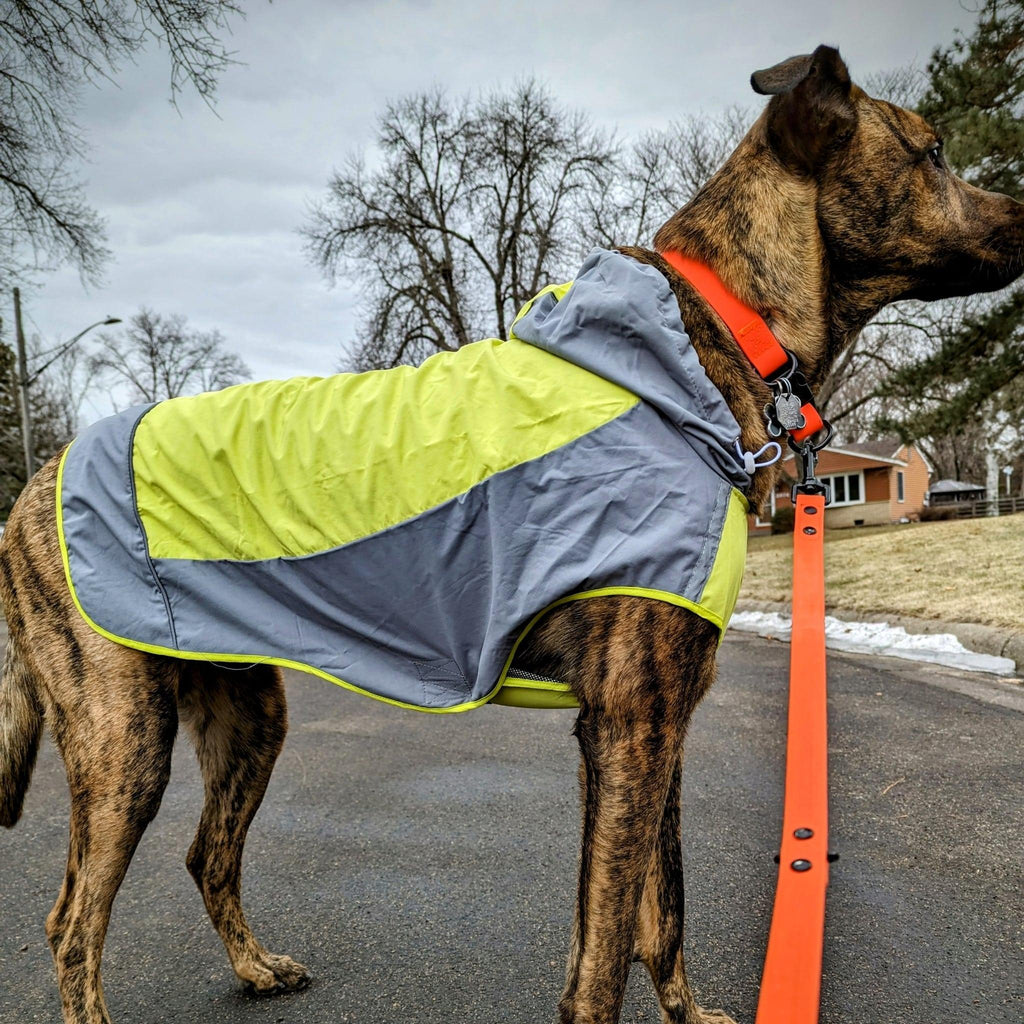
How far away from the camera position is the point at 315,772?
4676 mm

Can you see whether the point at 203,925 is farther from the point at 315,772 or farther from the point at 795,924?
the point at 795,924

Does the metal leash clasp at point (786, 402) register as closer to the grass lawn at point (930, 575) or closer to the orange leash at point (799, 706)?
the orange leash at point (799, 706)

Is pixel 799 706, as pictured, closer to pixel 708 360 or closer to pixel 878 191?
pixel 708 360

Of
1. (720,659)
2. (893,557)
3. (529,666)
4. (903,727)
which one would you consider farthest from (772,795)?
(893,557)

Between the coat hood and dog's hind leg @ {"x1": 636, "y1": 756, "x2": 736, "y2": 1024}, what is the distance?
91cm

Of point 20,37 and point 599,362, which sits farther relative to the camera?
point 20,37

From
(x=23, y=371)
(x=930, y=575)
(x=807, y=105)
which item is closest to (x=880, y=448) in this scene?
(x=930, y=575)

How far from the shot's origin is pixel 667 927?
215 cm

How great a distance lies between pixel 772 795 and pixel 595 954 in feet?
8.42

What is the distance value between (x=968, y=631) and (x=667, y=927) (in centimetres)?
625

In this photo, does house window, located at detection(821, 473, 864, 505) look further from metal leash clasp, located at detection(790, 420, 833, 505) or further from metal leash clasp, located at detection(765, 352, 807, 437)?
metal leash clasp, located at detection(765, 352, 807, 437)

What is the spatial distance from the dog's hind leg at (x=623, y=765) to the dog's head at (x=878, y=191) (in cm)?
114

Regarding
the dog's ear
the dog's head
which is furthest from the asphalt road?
the dog's ear

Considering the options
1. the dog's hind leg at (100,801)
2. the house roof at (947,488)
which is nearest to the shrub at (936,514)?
the house roof at (947,488)
